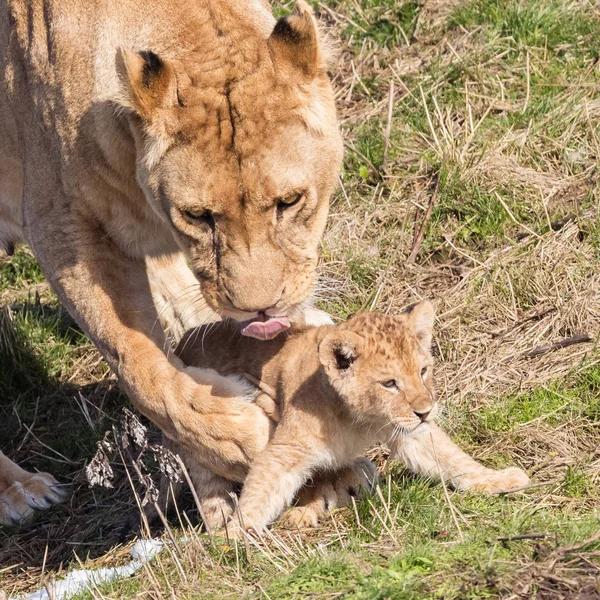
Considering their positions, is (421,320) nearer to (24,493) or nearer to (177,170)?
(177,170)

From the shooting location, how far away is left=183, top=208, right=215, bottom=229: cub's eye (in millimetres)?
4594

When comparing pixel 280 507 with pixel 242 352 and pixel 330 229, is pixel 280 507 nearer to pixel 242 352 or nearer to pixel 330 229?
pixel 242 352

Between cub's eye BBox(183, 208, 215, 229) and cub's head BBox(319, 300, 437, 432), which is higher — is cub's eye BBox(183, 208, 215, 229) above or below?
above

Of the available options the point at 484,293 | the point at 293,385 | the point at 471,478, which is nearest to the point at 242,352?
the point at 293,385

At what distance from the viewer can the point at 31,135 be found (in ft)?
18.1

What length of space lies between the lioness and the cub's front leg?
0.31 feet

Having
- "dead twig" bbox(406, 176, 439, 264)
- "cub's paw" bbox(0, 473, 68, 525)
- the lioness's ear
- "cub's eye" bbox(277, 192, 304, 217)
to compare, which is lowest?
"cub's paw" bbox(0, 473, 68, 525)

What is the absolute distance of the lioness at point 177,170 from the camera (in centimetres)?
455

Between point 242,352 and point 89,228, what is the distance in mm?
875

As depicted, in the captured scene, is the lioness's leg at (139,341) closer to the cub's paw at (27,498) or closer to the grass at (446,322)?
the grass at (446,322)

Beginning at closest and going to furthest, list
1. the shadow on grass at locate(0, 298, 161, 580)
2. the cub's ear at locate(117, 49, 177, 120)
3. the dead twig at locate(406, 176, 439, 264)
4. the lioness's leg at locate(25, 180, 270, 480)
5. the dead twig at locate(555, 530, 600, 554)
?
1. the dead twig at locate(555, 530, 600, 554)
2. the cub's ear at locate(117, 49, 177, 120)
3. the lioness's leg at locate(25, 180, 270, 480)
4. the shadow on grass at locate(0, 298, 161, 580)
5. the dead twig at locate(406, 176, 439, 264)

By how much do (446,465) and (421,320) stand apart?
24.2 inches

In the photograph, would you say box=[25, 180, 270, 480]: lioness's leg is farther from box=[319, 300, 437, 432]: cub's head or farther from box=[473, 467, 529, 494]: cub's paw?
box=[473, 467, 529, 494]: cub's paw

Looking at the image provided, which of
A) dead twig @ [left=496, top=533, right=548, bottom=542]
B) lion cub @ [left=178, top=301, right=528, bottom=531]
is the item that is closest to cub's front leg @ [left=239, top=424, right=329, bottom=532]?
lion cub @ [left=178, top=301, right=528, bottom=531]
